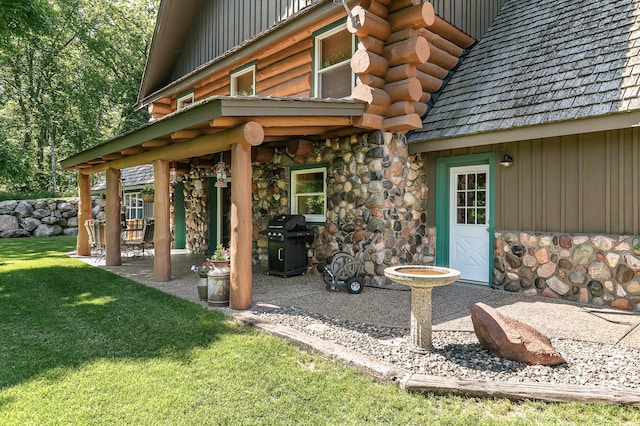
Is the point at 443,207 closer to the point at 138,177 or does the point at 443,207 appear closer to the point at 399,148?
the point at 399,148

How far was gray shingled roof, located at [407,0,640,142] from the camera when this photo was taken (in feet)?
17.7

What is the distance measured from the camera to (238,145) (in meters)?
5.25

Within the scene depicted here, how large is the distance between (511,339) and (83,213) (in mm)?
10848

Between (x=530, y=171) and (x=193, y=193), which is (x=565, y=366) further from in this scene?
(x=193, y=193)

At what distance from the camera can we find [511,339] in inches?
137

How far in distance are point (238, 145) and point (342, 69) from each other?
306cm

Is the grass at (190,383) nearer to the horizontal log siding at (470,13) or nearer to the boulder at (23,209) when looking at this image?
the horizontal log siding at (470,13)

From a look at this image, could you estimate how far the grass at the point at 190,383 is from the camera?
2686 mm

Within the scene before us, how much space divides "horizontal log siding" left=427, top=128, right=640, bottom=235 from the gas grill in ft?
11.2

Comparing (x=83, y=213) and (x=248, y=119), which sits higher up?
(x=248, y=119)

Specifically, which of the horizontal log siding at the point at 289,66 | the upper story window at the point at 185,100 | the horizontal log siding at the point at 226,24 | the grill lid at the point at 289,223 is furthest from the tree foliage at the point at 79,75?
the grill lid at the point at 289,223

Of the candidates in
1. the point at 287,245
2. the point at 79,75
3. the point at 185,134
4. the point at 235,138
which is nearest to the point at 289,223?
the point at 287,245

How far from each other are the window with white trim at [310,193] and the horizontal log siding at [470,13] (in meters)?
3.59

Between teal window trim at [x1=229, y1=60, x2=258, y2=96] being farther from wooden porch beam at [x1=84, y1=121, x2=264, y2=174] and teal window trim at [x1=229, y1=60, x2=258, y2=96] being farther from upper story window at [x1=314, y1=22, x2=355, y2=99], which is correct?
wooden porch beam at [x1=84, y1=121, x2=264, y2=174]
